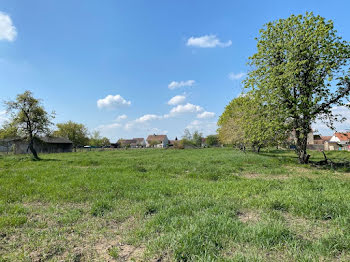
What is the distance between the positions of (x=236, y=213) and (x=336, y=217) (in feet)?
6.65

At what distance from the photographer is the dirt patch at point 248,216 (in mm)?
4246

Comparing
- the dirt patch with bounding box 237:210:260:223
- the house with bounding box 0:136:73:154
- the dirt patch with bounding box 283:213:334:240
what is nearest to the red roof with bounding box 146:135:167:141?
the house with bounding box 0:136:73:154

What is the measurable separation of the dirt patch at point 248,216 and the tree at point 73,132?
256 feet

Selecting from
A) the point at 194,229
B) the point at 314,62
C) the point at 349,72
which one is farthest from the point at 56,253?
the point at 349,72

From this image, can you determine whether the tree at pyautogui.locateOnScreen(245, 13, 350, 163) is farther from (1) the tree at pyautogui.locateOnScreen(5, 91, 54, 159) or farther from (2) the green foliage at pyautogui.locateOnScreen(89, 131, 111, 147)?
(2) the green foliage at pyautogui.locateOnScreen(89, 131, 111, 147)

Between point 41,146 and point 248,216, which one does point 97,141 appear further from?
point 248,216

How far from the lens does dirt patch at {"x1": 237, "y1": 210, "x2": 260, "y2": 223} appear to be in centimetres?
425

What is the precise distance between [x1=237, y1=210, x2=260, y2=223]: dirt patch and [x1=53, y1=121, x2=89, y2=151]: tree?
256 ft

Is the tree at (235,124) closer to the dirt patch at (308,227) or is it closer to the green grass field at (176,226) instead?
the green grass field at (176,226)

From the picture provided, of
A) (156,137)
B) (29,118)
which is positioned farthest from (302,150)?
(156,137)

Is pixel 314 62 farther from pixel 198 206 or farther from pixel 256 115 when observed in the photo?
pixel 198 206

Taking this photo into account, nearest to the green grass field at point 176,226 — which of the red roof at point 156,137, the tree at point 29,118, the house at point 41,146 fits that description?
the tree at point 29,118

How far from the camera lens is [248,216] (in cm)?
453

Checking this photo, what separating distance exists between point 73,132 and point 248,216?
8208cm
